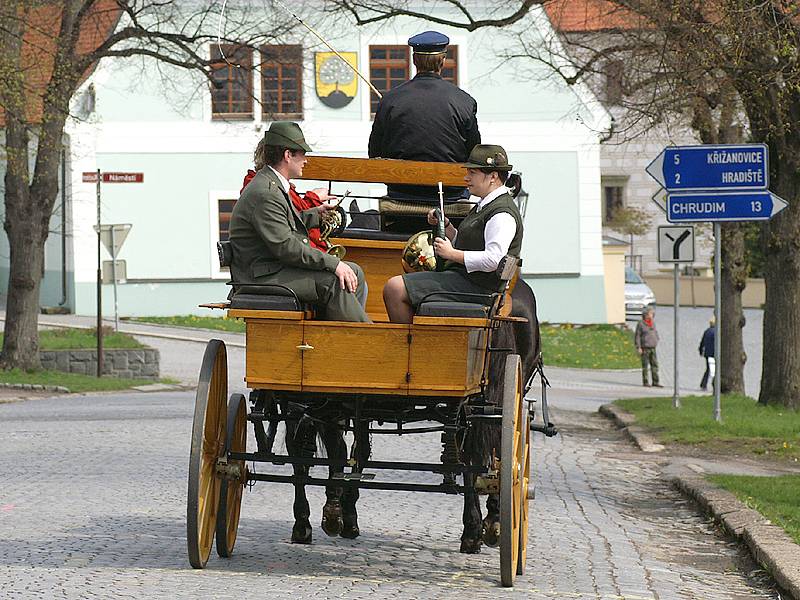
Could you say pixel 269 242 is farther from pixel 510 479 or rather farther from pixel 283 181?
pixel 510 479

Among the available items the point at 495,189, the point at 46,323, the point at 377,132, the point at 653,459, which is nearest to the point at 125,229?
the point at 46,323

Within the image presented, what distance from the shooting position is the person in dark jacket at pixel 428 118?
10.1 m

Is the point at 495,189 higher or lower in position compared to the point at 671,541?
higher

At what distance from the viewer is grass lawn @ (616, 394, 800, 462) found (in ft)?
54.9

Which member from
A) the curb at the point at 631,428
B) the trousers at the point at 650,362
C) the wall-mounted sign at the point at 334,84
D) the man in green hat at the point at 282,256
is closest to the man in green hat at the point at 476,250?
the man in green hat at the point at 282,256

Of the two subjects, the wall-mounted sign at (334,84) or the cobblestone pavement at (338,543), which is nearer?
the cobblestone pavement at (338,543)

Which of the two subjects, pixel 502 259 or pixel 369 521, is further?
pixel 369 521

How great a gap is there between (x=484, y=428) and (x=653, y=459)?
27.1 ft

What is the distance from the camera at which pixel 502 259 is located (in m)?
8.11

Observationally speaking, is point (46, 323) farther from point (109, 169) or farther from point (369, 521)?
point (369, 521)

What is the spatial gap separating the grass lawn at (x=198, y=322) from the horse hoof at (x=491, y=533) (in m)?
33.6

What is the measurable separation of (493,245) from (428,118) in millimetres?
2095

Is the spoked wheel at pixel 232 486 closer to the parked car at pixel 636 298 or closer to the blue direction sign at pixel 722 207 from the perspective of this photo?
the blue direction sign at pixel 722 207

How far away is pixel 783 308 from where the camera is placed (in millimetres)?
20188
